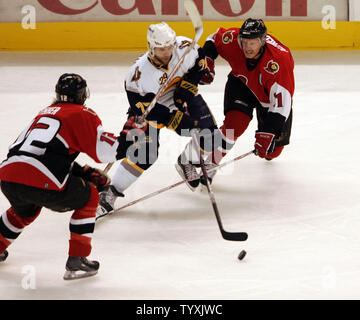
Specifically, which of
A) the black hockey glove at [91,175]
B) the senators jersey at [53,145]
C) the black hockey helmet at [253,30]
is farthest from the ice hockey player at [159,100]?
the senators jersey at [53,145]

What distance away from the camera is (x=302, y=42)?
7.16 m

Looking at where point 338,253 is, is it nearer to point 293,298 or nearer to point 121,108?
point 293,298

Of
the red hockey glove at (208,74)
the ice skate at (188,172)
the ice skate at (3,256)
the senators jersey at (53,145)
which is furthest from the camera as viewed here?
the ice skate at (188,172)

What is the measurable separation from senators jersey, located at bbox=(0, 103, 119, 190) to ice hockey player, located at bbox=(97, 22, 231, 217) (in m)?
0.76

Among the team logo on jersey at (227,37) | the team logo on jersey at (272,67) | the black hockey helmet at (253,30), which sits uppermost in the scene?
the black hockey helmet at (253,30)

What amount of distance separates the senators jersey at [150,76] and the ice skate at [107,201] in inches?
15.7

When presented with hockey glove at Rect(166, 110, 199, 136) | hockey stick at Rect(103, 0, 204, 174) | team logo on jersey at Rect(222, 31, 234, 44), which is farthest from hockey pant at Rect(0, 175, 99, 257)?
team logo on jersey at Rect(222, 31, 234, 44)

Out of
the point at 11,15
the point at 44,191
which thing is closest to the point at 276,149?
the point at 44,191

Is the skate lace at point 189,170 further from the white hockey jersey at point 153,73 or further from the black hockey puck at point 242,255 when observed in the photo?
the black hockey puck at point 242,255

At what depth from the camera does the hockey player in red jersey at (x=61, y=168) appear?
104 inches

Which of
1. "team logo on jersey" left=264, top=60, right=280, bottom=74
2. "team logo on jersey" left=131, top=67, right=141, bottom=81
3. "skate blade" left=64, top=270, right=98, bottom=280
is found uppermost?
"team logo on jersey" left=131, top=67, right=141, bottom=81

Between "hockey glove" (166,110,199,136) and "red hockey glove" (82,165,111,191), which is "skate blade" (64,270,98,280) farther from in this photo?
"hockey glove" (166,110,199,136)

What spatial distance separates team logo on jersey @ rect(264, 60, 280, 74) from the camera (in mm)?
3660

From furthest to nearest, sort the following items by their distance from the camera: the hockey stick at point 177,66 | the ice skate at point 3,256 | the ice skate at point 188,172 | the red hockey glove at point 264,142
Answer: the ice skate at point 188,172 → the red hockey glove at point 264,142 → the hockey stick at point 177,66 → the ice skate at point 3,256
